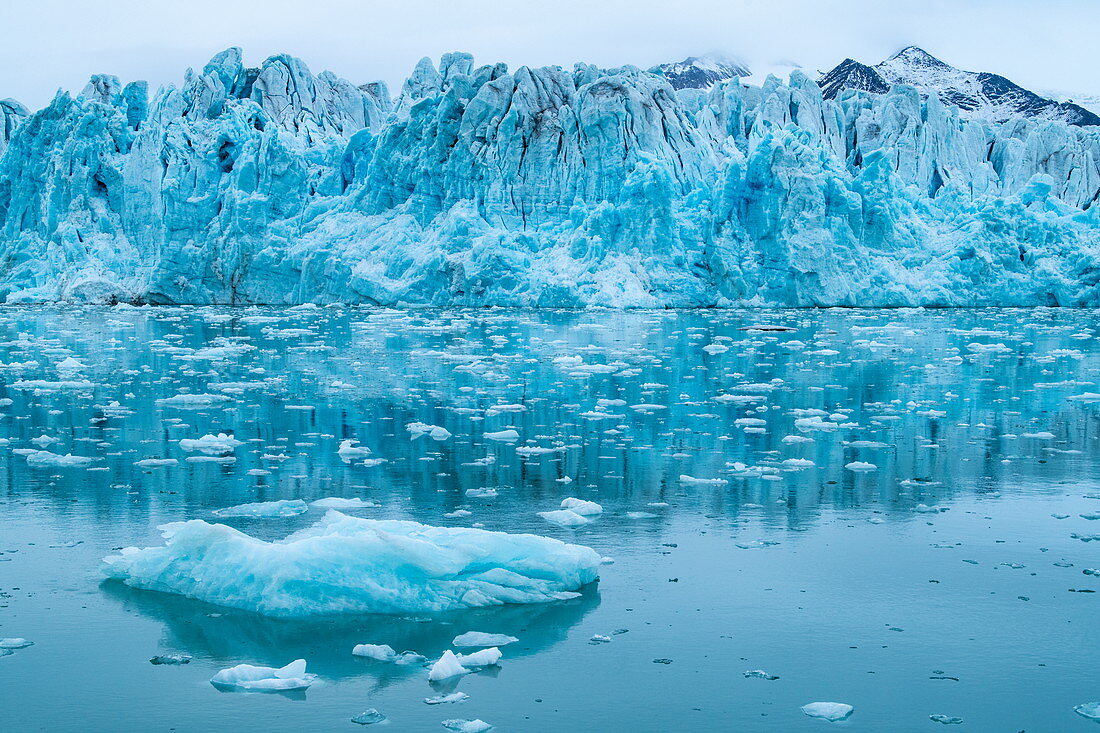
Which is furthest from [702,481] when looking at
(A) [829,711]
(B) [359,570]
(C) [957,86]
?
(C) [957,86]

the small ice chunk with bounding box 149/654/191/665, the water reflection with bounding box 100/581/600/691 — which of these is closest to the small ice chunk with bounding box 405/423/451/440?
the water reflection with bounding box 100/581/600/691

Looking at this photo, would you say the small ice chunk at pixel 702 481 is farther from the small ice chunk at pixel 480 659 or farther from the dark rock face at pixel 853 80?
the dark rock face at pixel 853 80

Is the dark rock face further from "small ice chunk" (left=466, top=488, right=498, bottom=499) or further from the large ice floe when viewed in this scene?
the large ice floe

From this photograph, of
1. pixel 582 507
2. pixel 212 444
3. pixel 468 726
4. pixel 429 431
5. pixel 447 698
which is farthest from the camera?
pixel 429 431

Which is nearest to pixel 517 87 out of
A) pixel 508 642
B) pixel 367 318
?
pixel 367 318

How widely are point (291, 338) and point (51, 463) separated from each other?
1339 cm

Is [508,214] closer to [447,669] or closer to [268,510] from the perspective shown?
[268,510]

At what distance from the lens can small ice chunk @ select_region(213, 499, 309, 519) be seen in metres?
6.43

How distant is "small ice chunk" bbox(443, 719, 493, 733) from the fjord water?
0.21 ft

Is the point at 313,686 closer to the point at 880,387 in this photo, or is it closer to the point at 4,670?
the point at 4,670

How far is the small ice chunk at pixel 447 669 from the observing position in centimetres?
403

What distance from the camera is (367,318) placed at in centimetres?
2912

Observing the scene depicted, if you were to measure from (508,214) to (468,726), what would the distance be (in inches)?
1366

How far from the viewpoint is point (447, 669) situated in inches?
159
